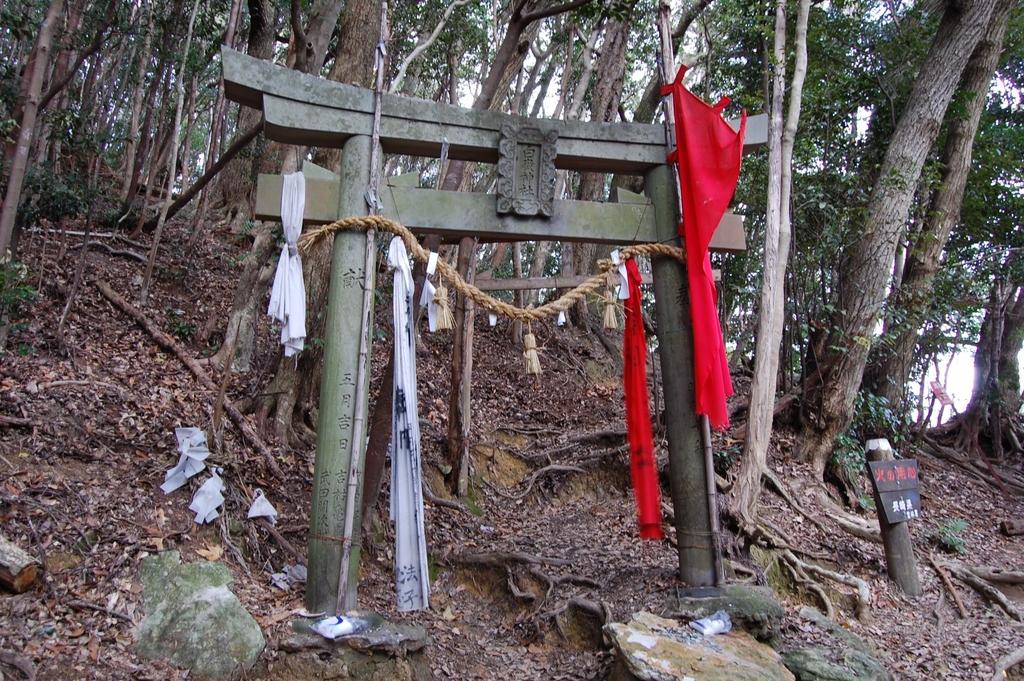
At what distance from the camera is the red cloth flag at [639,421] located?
5.35 m

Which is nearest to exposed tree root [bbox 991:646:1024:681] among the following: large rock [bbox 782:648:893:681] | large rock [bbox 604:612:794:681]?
large rock [bbox 782:648:893:681]

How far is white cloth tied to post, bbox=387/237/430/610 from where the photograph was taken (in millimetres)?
4531

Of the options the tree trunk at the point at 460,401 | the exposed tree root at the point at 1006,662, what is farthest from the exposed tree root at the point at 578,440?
the exposed tree root at the point at 1006,662

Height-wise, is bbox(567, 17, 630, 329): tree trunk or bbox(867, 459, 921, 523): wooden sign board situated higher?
bbox(567, 17, 630, 329): tree trunk

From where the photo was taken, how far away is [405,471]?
4.61 m

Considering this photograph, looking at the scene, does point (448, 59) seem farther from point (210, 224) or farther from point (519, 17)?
point (519, 17)

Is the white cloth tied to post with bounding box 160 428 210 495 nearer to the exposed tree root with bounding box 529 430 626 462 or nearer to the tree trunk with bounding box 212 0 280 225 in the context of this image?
the exposed tree root with bounding box 529 430 626 462

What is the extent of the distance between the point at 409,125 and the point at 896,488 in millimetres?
5527

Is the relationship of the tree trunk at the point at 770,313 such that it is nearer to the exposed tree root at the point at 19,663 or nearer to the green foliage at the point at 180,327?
the exposed tree root at the point at 19,663

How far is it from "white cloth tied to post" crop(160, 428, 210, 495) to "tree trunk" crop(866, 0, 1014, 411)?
27.9 ft

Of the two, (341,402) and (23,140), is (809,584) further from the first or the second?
(23,140)

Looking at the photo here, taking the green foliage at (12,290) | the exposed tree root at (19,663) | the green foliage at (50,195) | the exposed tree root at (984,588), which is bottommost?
the exposed tree root at (984,588)

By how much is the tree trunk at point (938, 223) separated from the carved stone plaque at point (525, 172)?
254 inches

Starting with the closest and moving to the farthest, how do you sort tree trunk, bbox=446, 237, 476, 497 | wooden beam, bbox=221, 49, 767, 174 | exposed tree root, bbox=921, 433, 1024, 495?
wooden beam, bbox=221, 49, 767, 174
tree trunk, bbox=446, 237, 476, 497
exposed tree root, bbox=921, 433, 1024, 495
